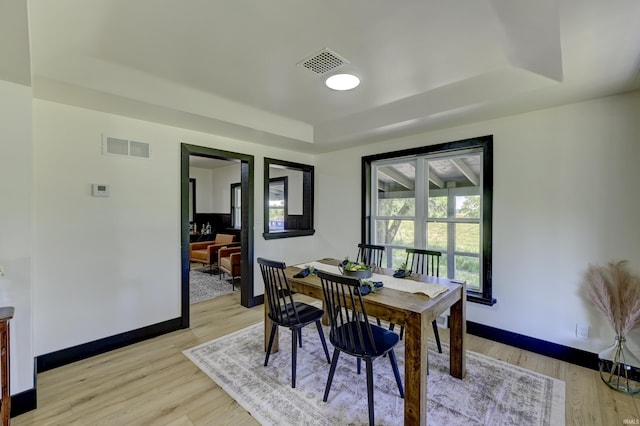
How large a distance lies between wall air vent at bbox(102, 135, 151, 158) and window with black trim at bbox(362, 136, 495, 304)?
2769 mm

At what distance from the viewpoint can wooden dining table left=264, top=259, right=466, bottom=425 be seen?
171 cm

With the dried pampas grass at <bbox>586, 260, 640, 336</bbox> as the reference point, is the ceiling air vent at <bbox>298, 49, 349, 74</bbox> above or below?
above

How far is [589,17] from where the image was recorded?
1.46 metres

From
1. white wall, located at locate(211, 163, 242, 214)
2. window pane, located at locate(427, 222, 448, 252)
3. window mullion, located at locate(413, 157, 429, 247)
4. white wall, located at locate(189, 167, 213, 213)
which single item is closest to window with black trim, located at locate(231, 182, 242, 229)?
white wall, located at locate(211, 163, 242, 214)

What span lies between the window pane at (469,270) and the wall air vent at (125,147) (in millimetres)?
3713

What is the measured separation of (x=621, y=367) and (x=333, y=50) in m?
A: 3.42

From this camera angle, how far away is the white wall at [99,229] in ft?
8.10

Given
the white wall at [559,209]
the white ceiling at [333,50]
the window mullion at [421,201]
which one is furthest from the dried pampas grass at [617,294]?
the window mullion at [421,201]

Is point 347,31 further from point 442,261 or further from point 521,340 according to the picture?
point 521,340

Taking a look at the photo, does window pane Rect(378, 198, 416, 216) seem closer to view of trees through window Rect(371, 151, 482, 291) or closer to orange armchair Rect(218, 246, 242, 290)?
view of trees through window Rect(371, 151, 482, 291)

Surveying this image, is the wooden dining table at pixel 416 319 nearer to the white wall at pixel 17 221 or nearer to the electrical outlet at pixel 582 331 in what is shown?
the electrical outlet at pixel 582 331

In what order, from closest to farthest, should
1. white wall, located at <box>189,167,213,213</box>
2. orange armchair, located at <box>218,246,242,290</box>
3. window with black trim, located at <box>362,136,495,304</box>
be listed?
window with black trim, located at <box>362,136,495,304</box> → orange armchair, located at <box>218,246,242,290</box> → white wall, located at <box>189,167,213,213</box>

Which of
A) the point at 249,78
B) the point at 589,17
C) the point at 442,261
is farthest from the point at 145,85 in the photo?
the point at 442,261

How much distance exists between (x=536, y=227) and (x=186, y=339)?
377 cm
